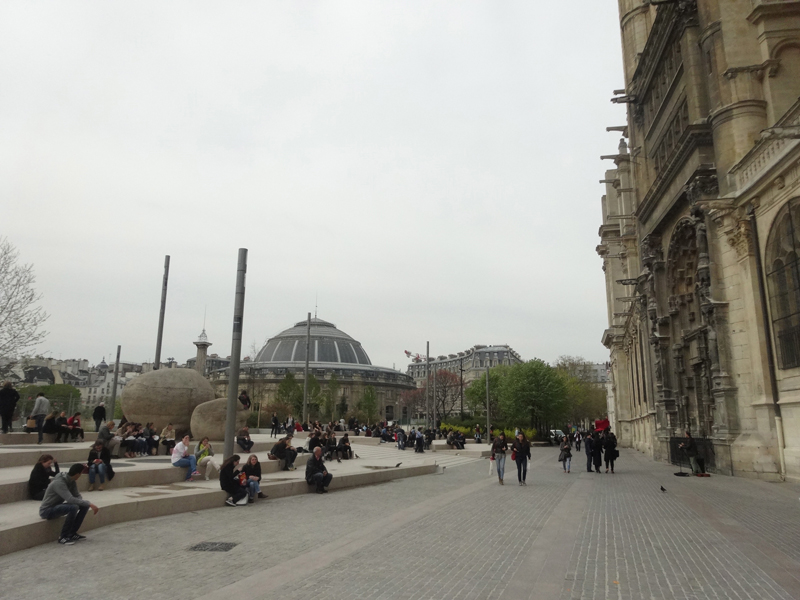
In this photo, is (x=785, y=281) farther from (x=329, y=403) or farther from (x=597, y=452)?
(x=329, y=403)

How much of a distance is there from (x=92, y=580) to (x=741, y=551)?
27.9 ft

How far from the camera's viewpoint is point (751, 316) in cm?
1992

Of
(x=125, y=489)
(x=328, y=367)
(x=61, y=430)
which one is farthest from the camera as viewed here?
(x=328, y=367)

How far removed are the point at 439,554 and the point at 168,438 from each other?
49.6 feet

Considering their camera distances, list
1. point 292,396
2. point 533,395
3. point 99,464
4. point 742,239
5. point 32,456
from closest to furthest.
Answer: point 99,464, point 32,456, point 742,239, point 533,395, point 292,396

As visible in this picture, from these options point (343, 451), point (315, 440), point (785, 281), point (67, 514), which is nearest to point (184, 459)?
point (67, 514)

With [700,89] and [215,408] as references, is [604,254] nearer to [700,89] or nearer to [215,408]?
[700,89]

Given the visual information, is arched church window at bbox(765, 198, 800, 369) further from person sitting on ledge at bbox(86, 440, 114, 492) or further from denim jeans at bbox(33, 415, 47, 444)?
denim jeans at bbox(33, 415, 47, 444)

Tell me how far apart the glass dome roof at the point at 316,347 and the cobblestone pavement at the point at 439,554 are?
10776cm

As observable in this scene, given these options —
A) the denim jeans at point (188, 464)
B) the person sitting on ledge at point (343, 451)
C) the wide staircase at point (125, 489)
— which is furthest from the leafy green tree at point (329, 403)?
the denim jeans at point (188, 464)

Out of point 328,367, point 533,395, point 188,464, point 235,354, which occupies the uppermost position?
point 328,367

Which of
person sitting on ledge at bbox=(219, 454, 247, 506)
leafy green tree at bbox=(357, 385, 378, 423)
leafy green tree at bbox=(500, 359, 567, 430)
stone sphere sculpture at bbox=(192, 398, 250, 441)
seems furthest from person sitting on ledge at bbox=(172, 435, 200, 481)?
leafy green tree at bbox=(357, 385, 378, 423)

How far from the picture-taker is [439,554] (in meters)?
8.31

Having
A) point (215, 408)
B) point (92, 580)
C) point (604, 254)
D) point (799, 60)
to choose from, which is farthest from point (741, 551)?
point (604, 254)
